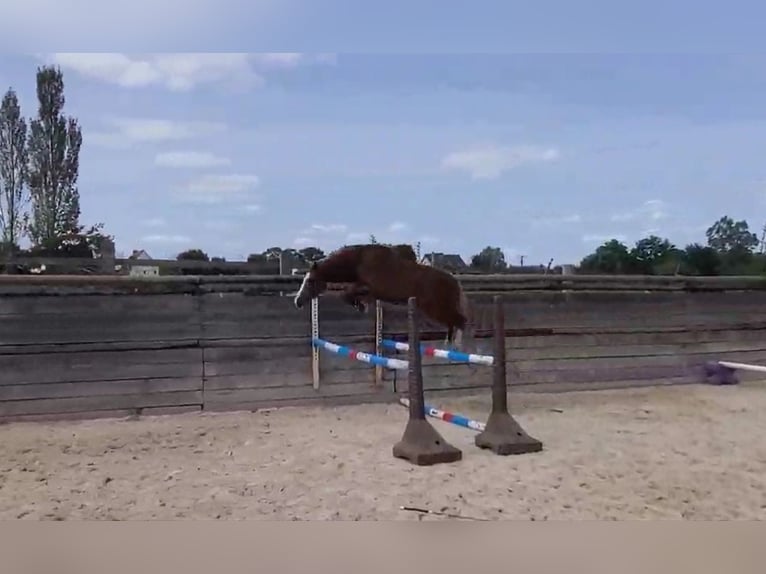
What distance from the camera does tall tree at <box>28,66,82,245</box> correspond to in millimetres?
4273

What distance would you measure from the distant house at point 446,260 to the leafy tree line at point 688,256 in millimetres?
1018

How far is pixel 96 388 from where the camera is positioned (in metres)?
3.59

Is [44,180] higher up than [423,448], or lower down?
higher up

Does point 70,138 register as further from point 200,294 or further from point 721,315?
point 721,315

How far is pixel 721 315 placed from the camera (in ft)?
16.3

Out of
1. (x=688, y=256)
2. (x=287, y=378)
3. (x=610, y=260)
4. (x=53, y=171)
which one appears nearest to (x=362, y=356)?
(x=287, y=378)

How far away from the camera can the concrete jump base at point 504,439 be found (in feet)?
8.99

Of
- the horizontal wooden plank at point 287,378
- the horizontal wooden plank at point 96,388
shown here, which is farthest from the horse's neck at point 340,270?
the horizontal wooden plank at point 96,388

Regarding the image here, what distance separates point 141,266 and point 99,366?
70cm

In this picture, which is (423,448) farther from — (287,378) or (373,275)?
(287,378)

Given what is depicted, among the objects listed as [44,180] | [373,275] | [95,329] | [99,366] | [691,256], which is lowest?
[99,366]

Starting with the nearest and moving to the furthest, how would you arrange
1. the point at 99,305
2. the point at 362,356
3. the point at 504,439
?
the point at 504,439 → the point at 362,356 → the point at 99,305

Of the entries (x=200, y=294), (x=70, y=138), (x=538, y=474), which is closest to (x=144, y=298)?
(x=200, y=294)

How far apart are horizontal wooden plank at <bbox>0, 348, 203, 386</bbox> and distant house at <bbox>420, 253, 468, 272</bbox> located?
4.64 ft
